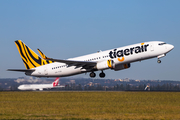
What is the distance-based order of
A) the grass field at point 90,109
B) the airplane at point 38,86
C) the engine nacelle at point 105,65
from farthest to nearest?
the airplane at point 38,86, the engine nacelle at point 105,65, the grass field at point 90,109

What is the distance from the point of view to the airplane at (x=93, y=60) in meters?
46.4

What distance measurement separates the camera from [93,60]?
5147 centimetres

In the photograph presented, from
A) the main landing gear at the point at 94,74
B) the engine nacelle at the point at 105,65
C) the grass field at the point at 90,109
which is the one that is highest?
the engine nacelle at the point at 105,65

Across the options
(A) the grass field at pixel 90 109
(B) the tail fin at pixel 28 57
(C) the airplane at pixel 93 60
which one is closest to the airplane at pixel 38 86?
(B) the tail fin at pixel 28 57

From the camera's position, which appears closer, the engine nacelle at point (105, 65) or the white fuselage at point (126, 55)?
the white fuselage at point (126, 55)

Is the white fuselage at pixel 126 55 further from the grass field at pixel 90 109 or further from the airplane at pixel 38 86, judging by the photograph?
the airplane at pixel 38 86

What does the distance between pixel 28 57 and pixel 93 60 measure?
15.9 m

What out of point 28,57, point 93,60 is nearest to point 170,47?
point 93,60

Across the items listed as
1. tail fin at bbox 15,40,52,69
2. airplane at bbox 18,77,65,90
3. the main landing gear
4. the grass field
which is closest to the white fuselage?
the main landing gear

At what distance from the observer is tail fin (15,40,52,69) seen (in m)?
58.2

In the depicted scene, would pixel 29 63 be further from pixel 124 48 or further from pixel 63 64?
pixel 124 48

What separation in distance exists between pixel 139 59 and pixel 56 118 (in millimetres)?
28863

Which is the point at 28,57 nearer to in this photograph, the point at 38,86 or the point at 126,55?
the point at 126,55

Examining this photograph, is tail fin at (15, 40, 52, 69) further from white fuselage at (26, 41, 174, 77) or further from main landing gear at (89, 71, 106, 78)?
main landing gear at (89, 71, 106, 78)
